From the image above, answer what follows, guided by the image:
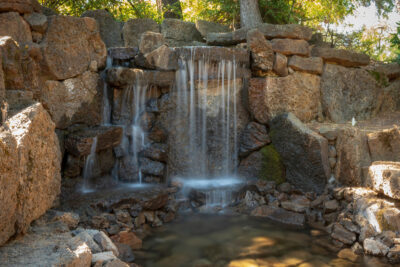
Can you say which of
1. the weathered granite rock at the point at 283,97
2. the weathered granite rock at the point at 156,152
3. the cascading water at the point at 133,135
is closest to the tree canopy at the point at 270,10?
the weathered granite rock at the point at 283,97

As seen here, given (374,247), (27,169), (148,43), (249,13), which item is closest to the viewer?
(27,169)

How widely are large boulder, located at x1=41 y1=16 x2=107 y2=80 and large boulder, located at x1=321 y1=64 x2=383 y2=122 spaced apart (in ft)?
15.9

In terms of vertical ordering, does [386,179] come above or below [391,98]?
below

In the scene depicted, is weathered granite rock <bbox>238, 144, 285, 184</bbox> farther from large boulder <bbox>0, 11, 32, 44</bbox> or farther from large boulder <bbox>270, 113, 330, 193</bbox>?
large boulder <bbox>0, 11, 32, 44</bbox>

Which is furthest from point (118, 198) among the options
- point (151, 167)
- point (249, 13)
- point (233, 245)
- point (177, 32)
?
point (249, 13)

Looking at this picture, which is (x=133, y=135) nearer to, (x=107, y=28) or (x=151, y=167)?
(x=151, y=167)

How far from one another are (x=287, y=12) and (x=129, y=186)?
257 inches

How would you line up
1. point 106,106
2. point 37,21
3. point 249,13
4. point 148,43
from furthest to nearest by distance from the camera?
point 249,13 → point 148,43 → point 106,106 → point 37,21

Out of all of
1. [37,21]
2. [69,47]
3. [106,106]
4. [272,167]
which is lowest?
[272,167]

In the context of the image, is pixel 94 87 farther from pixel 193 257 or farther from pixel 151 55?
pixel 193 257

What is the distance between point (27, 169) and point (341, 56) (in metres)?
6.92

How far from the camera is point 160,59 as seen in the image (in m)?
6.86

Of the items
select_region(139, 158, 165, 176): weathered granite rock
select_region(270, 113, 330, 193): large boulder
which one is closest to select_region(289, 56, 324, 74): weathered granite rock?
select_region(270, 113, 330, 193): large boulder

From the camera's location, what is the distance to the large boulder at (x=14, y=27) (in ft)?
18.4
